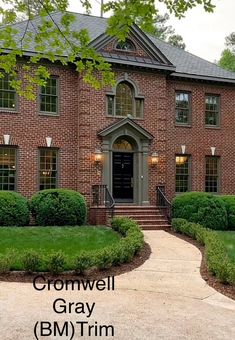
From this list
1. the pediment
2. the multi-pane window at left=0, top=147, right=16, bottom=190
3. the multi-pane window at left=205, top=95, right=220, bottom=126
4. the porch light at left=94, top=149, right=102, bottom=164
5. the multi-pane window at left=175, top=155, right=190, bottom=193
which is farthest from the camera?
the multi-pane window at left=205, top=95, right=220, bottom=126

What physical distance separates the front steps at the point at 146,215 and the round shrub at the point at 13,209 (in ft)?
11.5

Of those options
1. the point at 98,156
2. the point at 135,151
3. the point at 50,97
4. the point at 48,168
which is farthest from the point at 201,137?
the point at 48,168

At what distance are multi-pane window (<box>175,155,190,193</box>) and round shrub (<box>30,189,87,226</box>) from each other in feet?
18.7

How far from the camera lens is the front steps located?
16106 millimetres

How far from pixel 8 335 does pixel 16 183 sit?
11.9 m

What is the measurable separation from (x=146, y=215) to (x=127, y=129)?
146 inches

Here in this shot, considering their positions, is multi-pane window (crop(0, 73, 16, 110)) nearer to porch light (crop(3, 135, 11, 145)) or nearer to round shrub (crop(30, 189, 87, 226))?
porch light (crop(3, 135, 11, 145))

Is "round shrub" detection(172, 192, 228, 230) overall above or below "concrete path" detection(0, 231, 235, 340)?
above

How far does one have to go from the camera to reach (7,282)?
8258mm

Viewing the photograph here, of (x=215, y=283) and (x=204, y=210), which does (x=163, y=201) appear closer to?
(x=204, y=210)

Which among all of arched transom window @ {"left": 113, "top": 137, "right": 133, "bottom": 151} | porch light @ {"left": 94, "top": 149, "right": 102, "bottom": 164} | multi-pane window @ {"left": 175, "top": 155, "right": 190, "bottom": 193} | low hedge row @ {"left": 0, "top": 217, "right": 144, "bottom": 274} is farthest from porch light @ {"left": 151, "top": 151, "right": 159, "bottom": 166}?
low hedge row @ {"left": 0, "top": 217, "right": 144, "bottom": 274}

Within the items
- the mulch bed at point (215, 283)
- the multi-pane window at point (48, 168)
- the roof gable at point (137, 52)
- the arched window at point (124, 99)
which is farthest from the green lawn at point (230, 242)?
the roof gable at point (137, 52)

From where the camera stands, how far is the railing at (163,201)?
56.9ft

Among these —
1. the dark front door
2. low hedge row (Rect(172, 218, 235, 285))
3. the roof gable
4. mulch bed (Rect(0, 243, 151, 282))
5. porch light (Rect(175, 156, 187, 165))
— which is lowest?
mulch bed (Rect(0, 243, 151, 282))
